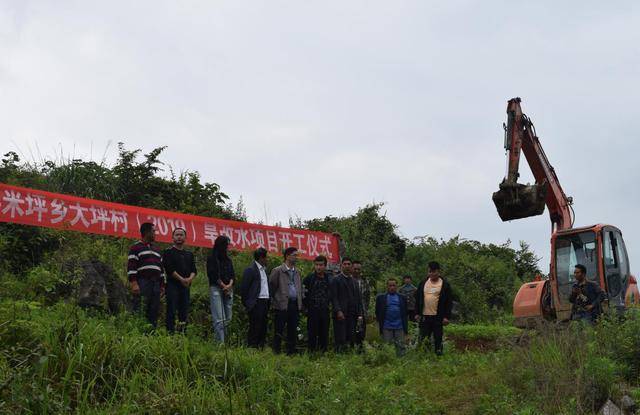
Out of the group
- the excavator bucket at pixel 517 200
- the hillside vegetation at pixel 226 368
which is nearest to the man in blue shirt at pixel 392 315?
the hillside vegetation at pixel 226 368

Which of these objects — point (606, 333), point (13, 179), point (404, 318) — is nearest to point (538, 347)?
point (606, 333)

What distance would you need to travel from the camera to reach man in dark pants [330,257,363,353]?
10.9 metres

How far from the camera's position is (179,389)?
5.91 meters

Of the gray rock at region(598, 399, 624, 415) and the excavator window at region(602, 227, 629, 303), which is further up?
the excavator window at region(602, 227, 629, 303)

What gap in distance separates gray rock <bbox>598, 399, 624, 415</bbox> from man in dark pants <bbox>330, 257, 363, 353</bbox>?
4.75 meters

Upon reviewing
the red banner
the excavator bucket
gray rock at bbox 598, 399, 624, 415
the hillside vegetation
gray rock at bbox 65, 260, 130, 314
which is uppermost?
the excavator bucket

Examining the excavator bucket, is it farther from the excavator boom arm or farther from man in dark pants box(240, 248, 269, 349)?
man in dark pants box(240, 248, 269, 349)

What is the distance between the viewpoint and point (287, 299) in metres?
10.4

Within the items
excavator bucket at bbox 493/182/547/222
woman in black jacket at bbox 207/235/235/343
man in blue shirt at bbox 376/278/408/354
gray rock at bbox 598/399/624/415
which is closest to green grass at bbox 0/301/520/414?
gray rock at bbox 598/399/624/415

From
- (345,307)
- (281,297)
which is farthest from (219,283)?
(345,307)

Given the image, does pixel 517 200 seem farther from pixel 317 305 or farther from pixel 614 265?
pixel 317 305

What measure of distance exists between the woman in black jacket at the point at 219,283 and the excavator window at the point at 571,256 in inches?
278

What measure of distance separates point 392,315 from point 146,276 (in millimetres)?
4259

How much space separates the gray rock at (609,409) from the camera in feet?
20.9
